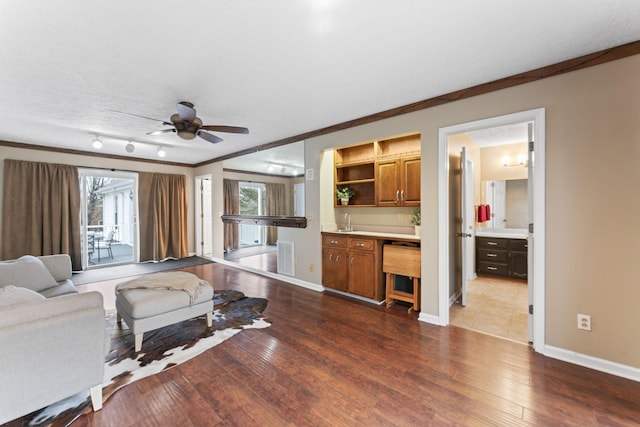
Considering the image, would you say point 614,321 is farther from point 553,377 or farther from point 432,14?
point 432,14

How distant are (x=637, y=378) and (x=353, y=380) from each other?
2145 millimetres

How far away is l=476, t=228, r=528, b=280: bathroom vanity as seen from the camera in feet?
14.8

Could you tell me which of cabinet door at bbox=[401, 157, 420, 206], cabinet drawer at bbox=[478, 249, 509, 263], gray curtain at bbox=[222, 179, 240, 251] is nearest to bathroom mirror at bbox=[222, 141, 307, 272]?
gray curtain at bbox=[222, 179, 240, 251]

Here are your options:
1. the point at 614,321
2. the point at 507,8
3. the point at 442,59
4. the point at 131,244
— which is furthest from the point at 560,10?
the point at 131,244

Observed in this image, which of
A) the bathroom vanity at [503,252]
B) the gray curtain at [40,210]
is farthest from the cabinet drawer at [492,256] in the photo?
the gray curtain at [40,210]

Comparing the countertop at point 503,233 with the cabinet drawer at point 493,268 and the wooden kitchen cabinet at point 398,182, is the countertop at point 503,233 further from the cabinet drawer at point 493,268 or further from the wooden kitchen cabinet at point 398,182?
the wooden kitchen cabinet at point 398,182

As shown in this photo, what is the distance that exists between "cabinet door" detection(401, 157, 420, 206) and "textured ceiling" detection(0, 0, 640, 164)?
32.6 inches

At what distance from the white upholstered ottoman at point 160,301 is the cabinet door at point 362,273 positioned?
1.91 meters

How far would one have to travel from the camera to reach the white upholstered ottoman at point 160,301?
7.98ft

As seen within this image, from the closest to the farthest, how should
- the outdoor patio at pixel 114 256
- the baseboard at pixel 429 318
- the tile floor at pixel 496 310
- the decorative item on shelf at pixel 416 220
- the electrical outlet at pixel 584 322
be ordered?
the electrical outlet at pixel 584 322 < the tile floor at pixel 496 310 < the baseboard at pixel 429 318 < the decorative item on shelf at pixel 416 220 < the outdoor patio at pixel 114 256

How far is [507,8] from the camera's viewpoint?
1.63m

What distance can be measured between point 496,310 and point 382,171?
2321mm

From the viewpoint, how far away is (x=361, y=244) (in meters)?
3.73

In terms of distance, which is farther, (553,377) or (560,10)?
(553,377)
